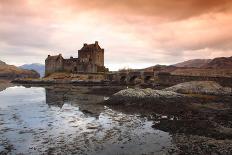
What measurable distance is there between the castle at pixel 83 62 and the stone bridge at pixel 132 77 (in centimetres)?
1536

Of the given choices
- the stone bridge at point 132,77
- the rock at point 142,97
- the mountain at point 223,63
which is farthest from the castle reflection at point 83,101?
the mountain at point 223,63

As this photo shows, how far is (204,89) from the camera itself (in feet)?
202

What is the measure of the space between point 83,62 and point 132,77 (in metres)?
26.1

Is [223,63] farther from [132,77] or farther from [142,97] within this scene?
[142,97]

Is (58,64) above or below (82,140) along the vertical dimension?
above

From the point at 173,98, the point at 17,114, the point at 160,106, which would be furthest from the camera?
the point at 173,98

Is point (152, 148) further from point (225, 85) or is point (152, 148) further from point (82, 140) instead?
point (225, 85)

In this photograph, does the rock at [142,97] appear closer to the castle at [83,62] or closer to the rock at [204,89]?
the rock at [204,89]

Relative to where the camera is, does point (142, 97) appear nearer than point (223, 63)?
Yes

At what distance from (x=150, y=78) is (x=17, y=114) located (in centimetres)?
6883

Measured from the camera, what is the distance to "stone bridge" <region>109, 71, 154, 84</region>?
9412cm

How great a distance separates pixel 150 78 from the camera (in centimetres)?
9988

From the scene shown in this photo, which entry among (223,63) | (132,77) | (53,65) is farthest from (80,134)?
(223,63)

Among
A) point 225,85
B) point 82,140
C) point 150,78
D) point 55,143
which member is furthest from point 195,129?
point 150,78
